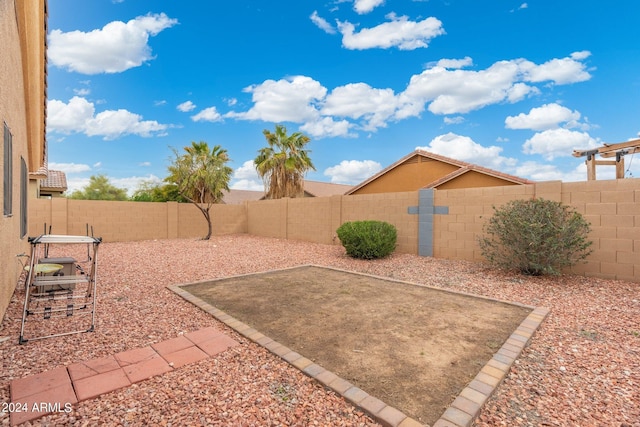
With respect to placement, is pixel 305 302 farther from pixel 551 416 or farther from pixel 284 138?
pixel 284 138

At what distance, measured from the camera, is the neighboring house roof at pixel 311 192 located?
102 feet

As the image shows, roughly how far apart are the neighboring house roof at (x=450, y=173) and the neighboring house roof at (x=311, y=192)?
12.6m

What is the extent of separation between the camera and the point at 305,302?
4.79 m

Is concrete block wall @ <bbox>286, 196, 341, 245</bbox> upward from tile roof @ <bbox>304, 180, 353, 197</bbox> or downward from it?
downward

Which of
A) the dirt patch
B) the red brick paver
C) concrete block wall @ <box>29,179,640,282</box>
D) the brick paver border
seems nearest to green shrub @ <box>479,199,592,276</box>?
concrete block wall @ <box>29,179,640,282</box>

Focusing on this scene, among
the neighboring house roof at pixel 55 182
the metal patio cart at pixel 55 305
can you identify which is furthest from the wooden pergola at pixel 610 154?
the neighboring house roof at pixel 55 182

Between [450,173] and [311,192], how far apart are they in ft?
59.4

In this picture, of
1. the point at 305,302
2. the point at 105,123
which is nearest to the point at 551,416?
the point at 305,302

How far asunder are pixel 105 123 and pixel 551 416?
78.2ft

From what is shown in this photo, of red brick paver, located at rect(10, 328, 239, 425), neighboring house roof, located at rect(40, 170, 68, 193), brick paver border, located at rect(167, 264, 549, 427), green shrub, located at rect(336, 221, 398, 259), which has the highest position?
neighboring house roof, located at rect(40, 170, 68, 193)

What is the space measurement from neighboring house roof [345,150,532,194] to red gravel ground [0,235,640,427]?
675cm

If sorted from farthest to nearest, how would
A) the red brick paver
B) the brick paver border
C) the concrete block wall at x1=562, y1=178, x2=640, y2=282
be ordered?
1. the concrete block wall at x1=562, y1=178, x2=640, y2=282
2. the red brick paver
3. the brick paver border

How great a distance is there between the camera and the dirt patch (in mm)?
2529

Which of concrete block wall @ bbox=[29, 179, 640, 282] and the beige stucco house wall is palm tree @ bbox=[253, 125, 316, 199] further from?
the beige stucco house wall
